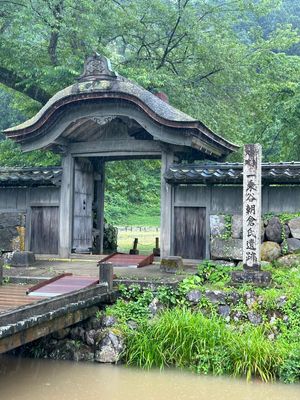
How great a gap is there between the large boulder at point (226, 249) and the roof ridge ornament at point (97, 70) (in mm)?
5369

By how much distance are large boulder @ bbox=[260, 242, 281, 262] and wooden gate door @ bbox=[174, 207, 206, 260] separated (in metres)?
1.72

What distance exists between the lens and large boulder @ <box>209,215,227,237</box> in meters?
12.3

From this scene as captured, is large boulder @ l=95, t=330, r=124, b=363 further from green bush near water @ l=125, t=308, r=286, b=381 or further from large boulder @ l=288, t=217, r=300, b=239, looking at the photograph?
large boulder @ l=288, t=217, r=300, b=239

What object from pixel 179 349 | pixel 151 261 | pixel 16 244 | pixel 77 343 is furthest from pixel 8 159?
pixel 179 349

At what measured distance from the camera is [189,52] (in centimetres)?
2200

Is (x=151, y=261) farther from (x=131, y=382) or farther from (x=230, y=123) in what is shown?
(x=230, y=123)

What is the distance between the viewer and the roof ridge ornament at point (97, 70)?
43.4 feet

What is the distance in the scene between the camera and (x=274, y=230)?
1167 cm

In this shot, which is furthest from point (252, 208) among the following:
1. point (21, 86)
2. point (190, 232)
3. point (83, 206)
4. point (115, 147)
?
point (21, 86)

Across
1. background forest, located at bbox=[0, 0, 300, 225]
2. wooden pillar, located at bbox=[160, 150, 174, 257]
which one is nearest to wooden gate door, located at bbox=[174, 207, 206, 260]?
wooden pillar, located at bbox=[160, 150, 174, 257]

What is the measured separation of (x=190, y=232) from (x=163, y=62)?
11107 mm

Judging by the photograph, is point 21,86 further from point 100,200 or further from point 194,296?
point 194,296

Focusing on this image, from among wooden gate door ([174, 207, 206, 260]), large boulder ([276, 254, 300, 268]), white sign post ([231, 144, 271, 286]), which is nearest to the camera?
white sign post ([231, 144, 271, 286])

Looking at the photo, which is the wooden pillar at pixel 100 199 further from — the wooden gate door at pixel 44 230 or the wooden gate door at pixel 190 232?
the wooden gate door at pixel 190 232
